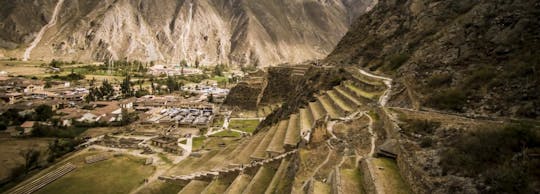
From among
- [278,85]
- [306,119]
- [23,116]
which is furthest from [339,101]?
[23,116]

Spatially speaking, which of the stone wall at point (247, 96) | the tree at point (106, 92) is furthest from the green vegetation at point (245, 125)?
the tree at point (106, 92)

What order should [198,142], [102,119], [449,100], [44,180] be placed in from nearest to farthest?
[449,100] → [44,180] → [198,142] → [102,119]

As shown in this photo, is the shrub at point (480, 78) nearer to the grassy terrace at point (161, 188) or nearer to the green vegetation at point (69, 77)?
the grassy terrace at point (161, 188)

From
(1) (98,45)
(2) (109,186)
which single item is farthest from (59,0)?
(2) (109,186)

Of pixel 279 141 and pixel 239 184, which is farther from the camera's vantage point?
pixel 279 141

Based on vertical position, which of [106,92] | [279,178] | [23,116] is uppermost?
[279,178]

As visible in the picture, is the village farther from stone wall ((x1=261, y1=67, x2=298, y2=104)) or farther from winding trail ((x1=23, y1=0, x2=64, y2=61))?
winding trail ((x1=23, y1=0, x2=64, y2=61))

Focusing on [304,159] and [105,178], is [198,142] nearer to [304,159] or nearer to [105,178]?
[105,178]
